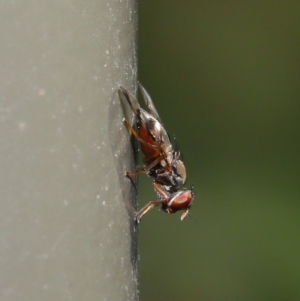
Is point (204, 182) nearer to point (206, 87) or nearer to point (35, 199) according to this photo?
point (206, 87)

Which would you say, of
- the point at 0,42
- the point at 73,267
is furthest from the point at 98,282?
the point at 0,42

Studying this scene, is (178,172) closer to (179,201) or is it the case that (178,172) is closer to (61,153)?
(179,201)

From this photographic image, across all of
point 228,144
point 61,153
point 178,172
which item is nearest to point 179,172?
point 178,172

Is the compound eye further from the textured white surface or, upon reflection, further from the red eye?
the textured white surface

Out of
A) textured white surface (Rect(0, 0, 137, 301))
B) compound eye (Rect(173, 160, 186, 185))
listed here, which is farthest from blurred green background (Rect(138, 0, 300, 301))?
textured white surface (Rect(0, 0, 137, 301))

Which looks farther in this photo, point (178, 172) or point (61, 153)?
point (178, 172)

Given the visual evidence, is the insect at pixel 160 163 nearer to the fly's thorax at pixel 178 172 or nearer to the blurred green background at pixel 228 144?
the fly's thorax at pixel 178 172
